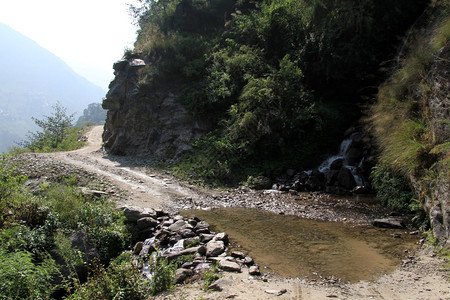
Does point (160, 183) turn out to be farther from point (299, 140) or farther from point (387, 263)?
point (387, 263)

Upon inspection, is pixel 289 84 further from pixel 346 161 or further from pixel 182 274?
pixel 182 274

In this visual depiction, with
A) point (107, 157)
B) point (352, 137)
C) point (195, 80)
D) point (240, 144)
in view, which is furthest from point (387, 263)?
point (107, 157)

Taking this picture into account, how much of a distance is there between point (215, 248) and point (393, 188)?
6.55 meters

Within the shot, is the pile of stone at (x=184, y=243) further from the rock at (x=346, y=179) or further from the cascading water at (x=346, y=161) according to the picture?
the cascading water at (x=346, y=161)

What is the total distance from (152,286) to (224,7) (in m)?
25.7

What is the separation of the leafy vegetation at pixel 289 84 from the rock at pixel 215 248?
732 cm

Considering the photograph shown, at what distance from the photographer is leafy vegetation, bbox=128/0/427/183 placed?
46.6ft

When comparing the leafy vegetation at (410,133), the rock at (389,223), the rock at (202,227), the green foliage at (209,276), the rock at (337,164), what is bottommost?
the rock at (202,227)

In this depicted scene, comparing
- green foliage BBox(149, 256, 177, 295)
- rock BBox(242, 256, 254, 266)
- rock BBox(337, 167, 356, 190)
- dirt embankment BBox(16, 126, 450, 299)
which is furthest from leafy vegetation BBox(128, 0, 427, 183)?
green foliage BBox(149, 256, 177, 295)

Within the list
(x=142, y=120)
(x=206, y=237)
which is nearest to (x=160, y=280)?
(x=206, y=237)

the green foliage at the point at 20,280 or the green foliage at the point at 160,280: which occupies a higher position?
the green foliage at the point at 160,280

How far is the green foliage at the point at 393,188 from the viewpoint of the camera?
9.03 metres

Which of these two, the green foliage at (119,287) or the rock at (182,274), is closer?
the green foliage at (119,287)

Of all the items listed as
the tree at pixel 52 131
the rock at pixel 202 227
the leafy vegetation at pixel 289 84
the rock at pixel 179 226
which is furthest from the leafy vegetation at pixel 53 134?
the rock at pixel 202 227
